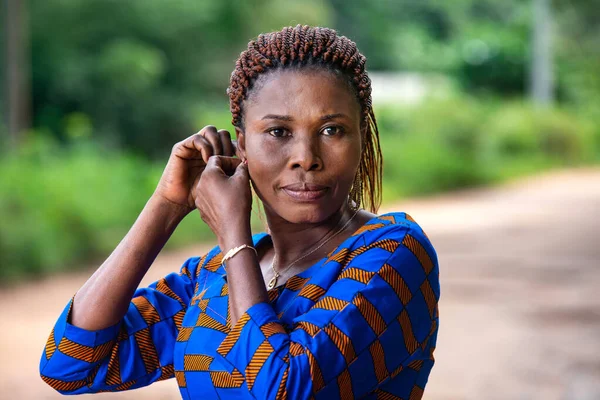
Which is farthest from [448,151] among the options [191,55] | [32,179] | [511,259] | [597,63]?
[597,63]

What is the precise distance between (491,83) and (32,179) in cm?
1967

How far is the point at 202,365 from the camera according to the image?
1.49m

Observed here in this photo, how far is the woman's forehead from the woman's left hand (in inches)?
4.9

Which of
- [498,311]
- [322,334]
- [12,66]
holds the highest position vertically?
[12,66]

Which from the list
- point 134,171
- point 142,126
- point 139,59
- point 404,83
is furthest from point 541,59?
point 134,171

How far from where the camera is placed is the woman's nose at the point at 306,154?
150 centimetres

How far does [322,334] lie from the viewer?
133cm

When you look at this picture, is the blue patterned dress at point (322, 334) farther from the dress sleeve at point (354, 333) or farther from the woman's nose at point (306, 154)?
the woman's nose at point (306, 154)

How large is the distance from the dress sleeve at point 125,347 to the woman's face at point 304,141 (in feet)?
1.31

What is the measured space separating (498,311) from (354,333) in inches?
238

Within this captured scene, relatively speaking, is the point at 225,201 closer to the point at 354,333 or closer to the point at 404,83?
the point at 354,333

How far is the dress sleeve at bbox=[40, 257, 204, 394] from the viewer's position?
1.71 metres

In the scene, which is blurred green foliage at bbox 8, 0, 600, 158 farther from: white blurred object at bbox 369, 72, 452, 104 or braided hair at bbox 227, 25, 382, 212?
braided hair at bbox 227, 25, 382, 212

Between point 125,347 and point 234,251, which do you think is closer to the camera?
point 234,251
